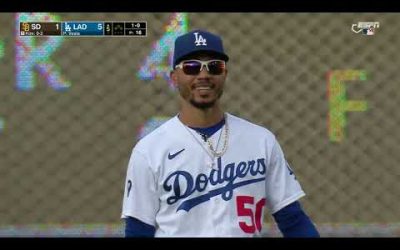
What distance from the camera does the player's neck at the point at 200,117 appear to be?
2.60 m

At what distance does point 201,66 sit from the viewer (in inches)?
99.8

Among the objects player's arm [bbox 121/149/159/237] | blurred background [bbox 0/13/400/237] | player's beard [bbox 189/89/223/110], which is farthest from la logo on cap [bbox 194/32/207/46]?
blurred background [bbox 0/13/400/237]

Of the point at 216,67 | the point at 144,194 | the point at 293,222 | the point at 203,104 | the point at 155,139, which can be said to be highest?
the point at 216,67

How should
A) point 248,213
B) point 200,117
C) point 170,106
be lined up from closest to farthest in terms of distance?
point 248,213, point 200,117, point 170,106

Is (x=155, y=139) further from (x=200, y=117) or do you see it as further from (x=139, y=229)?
(x=139, y=229)

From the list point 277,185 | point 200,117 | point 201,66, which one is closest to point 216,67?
A: point 201,66

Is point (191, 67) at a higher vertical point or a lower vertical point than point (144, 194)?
higher

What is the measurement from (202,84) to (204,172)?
0.28m

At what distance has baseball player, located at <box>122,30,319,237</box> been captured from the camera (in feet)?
8.18

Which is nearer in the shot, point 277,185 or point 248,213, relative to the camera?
point 248,213

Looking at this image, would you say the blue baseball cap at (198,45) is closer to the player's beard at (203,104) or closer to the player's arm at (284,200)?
the player's beard at (203,104)

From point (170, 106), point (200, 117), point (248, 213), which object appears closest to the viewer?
point (248, 213)

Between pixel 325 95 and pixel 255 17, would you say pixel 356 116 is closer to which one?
pixel 325 95

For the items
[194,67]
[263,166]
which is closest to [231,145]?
[263,166]
